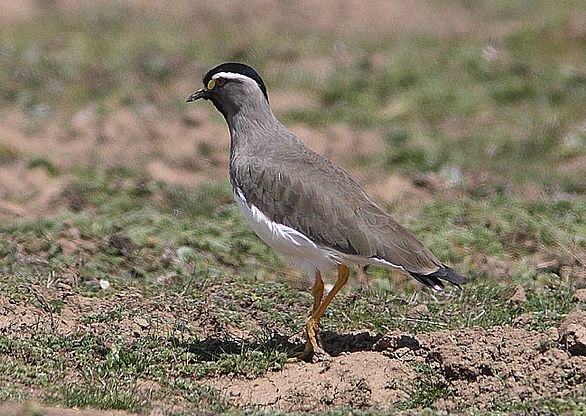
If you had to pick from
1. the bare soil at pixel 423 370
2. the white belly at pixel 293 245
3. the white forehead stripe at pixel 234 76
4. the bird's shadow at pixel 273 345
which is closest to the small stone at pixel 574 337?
the bare soil at pixel 423 370

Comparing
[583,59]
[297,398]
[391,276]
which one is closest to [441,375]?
[297,398]

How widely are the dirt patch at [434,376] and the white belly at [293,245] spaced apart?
24.3 inches

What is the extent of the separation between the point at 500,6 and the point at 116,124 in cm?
1123

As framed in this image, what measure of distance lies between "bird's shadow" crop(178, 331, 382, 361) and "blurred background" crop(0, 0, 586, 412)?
0.20 feet

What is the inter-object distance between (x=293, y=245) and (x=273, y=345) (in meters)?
0.68

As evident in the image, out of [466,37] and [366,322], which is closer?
[366,322]

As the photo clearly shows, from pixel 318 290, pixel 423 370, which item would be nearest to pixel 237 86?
pixel 318 290

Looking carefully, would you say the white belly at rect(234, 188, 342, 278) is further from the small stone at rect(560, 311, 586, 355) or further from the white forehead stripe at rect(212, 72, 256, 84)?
the small stone at rect(560, 311, 586, 355)

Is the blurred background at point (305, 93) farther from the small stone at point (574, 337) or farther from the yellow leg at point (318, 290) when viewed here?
the small stone at point (574, 337)

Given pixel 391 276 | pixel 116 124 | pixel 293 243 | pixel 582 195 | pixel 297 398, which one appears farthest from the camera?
pixel 116 124

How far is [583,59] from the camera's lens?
645 inches

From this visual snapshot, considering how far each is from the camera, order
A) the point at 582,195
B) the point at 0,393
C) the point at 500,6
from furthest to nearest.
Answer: the point at 500,6 → the point at 582,195 → the point at 0,393

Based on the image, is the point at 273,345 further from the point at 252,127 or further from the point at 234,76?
the point at 234,76

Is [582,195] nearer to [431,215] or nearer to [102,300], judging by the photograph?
[431,215]
